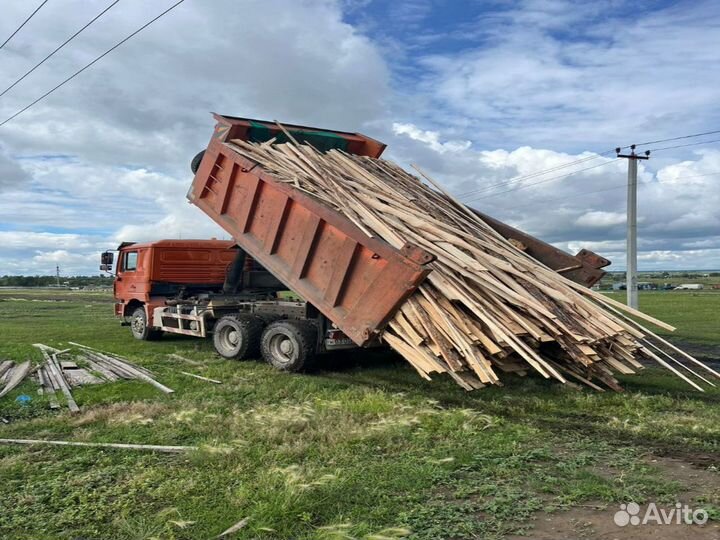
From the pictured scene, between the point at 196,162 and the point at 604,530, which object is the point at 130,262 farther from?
the point at 604,530

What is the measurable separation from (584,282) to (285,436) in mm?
5716

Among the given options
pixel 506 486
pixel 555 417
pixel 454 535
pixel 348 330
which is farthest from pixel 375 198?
pixel 454 535

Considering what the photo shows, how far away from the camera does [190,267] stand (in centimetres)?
1403

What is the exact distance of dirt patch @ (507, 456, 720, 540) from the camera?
3.64 metres

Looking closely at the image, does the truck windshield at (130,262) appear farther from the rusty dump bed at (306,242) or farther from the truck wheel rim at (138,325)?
the rusty dump bed at (306,242)

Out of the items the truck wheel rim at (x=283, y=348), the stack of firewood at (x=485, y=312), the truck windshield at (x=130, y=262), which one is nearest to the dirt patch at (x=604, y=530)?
the stack of firewood at (x=485, y=312)

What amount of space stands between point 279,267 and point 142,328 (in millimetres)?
6659

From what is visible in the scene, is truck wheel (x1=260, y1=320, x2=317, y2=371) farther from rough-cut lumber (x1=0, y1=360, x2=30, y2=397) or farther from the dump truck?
rough-cut lumber (x1=0, y1=360, x2=30, y2=397)

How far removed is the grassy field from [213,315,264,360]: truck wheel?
199 cm

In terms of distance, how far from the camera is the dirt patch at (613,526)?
3645 mm

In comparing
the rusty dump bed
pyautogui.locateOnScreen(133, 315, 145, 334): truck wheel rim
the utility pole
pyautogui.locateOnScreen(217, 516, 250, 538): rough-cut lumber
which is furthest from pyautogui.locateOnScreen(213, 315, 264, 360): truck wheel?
the utility pole

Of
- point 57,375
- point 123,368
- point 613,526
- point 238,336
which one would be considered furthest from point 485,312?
point 57,375

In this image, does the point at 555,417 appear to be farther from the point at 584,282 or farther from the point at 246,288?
the point at 246,288

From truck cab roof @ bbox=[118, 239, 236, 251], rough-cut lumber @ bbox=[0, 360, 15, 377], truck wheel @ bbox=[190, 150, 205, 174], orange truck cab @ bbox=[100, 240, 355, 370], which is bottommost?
rough-cut lumber @ bbox=[0, 360, 15, 377]
